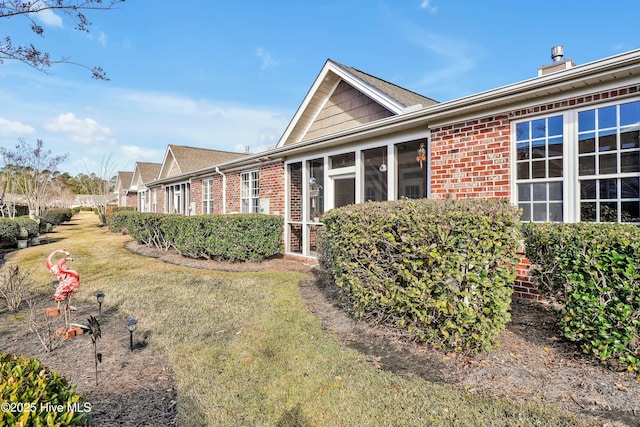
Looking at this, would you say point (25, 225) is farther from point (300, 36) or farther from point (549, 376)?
point (549, 376)

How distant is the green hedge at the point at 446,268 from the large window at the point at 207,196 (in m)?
11.6

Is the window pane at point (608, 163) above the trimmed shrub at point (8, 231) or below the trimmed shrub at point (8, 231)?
above

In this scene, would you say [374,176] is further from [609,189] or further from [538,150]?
[609,189]

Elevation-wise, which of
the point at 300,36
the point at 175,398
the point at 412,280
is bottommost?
the point at 175,398

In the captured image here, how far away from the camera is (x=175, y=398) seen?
2.79m

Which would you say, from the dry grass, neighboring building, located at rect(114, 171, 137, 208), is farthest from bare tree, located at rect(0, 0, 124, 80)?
neighboring building, located at rect(114, 171, 137, 208)

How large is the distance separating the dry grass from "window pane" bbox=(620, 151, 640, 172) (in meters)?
3.56

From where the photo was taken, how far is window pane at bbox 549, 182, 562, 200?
4.66 metres

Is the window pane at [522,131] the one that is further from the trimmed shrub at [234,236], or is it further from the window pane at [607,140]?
the trimmed shrub at [234,236]

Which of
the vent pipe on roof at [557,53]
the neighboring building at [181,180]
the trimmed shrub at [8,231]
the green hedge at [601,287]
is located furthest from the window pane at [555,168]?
the trimmed shrub at [8,231]

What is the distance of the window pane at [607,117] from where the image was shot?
4.19 m

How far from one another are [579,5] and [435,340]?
30.1 ft

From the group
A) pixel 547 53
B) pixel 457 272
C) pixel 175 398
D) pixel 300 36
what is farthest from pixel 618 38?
pixel 175 398

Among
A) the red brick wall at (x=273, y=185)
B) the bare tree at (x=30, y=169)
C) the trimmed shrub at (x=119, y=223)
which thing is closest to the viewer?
the red brick wall at (x=273, y=185)
